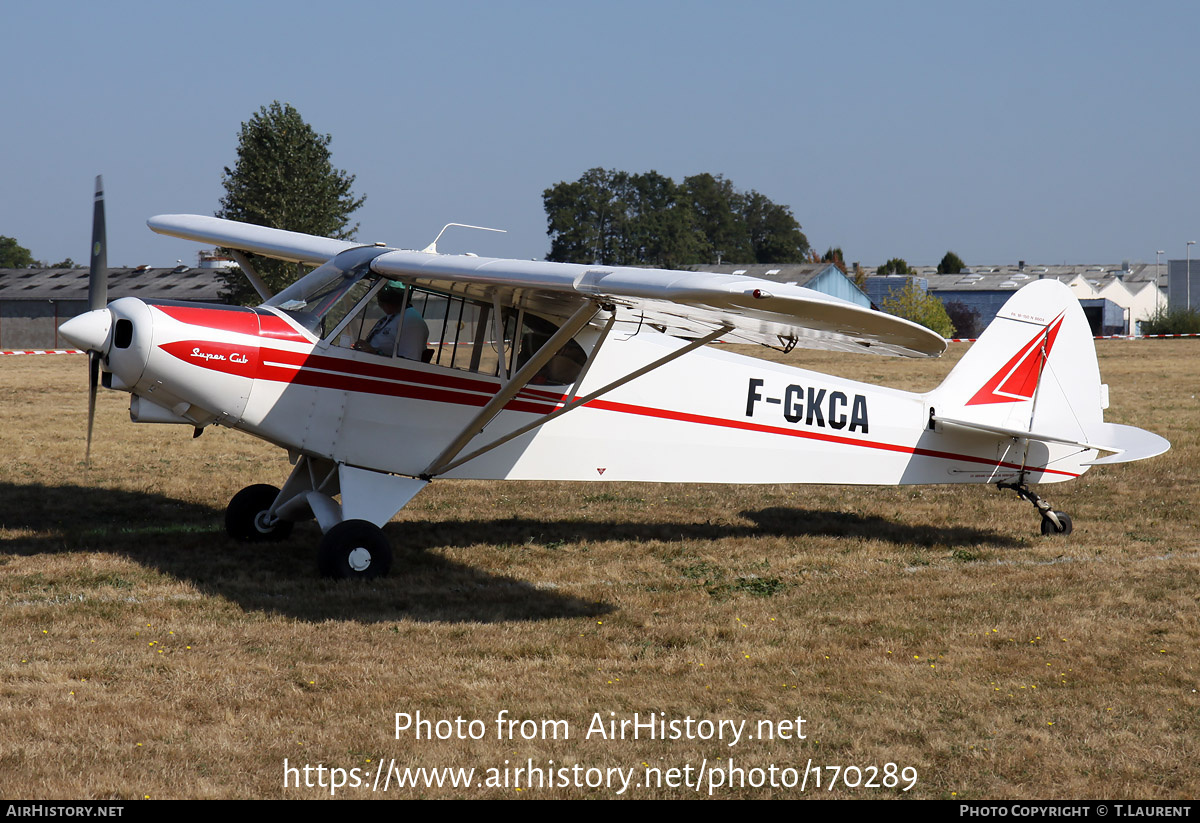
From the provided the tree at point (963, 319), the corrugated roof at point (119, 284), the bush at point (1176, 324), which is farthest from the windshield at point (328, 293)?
the tree at point (963, 319)

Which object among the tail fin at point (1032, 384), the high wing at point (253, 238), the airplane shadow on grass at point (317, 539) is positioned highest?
the high wing at point (253, 238)

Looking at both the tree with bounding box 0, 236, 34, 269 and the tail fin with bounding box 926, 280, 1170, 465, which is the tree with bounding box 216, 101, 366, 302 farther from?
the tree with bounding box 0, 236, 34, 269

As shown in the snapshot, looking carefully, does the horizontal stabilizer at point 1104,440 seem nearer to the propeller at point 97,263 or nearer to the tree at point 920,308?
the propeller at point 97,263

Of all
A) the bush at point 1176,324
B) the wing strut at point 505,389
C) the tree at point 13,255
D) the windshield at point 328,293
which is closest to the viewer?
the wing strut at point 505,389

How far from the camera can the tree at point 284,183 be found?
44094 millimetres

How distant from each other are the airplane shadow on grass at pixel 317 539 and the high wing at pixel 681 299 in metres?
2.06

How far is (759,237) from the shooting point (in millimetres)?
129125

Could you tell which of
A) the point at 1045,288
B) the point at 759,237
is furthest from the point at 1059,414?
the point at 759,237

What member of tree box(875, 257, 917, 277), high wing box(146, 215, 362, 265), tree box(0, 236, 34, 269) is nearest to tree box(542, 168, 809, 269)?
tree box(875, 257, 917, 277)

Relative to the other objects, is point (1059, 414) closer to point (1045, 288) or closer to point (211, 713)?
point (1045, 288)

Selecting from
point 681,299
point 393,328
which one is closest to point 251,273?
point 393,328

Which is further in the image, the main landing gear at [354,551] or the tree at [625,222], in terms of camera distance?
the tree at [625,222]

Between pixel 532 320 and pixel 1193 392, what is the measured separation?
20.4m

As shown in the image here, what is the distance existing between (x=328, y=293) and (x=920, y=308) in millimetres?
68939
